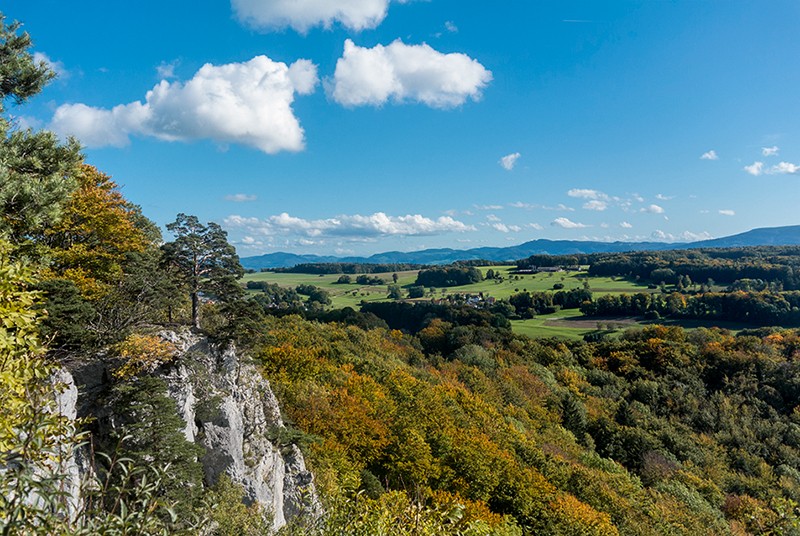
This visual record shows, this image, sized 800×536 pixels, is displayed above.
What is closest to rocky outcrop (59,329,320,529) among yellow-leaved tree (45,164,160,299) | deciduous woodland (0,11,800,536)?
deciduous woodland (0,11,800,536)

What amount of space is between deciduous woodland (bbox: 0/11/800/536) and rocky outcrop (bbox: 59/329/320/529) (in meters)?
0.44

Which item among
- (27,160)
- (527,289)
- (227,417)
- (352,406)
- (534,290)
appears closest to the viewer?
(27,160)

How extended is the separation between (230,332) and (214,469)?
7.48 metres

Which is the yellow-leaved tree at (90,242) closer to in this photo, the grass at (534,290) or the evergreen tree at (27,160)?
the evergreen tree at (27,160)

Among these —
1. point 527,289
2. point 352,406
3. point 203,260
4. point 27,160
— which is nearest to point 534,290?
point 527,289

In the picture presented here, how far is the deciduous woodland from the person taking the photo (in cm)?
834

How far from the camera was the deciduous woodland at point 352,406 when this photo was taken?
328 inches

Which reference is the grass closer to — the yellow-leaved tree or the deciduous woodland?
the deciduous woodland

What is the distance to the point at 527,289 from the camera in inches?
5910

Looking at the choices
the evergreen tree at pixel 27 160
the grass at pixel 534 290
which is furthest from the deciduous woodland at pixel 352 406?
the grass at pixel 534 290

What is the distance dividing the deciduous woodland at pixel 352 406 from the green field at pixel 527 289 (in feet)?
37.7

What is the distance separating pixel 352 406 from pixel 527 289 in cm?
12425

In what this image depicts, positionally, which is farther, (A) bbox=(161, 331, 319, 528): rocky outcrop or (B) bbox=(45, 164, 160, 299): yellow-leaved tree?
(A) bbox=(161, 331, 319, 528): rocky outcrop

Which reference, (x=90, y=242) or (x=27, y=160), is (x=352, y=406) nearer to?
(x=90, y=242)
